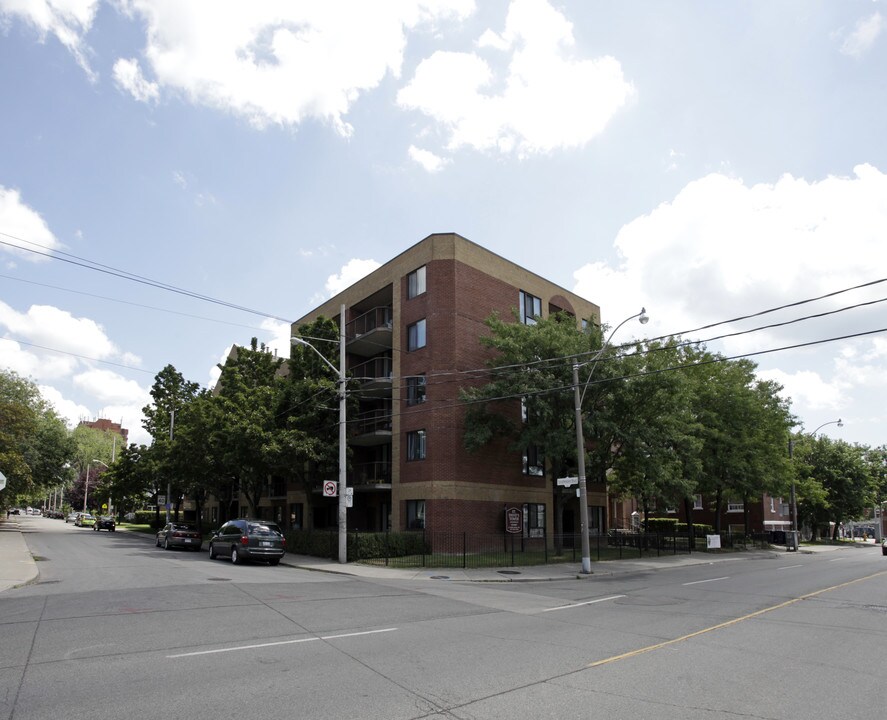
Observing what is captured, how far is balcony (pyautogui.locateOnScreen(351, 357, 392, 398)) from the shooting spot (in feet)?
109

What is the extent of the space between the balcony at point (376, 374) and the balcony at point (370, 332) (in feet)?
3.68

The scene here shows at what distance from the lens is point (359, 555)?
84.0 feet

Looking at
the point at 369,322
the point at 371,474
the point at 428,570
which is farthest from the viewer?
the point at 369,322

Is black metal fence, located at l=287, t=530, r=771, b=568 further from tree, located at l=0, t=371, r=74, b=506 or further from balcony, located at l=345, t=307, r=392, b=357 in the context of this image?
tree, located at l=0, t=371, r=74, b=506

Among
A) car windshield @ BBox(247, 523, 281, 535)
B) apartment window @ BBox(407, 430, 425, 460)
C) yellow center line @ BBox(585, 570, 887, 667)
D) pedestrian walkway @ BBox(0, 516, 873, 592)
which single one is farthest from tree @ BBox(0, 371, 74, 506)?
yellow center line @ BBox(585, 570, 887, 667)

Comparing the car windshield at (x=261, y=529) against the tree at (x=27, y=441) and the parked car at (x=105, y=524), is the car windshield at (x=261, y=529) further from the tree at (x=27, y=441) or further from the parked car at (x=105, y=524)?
the parked car at (x=105, y=524)

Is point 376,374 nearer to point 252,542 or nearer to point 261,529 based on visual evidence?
point 261,529

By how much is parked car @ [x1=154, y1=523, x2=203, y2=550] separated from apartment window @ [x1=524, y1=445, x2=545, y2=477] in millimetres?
17962

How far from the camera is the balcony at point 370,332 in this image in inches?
1335

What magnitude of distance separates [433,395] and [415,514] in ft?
18.4

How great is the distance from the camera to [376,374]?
34.1 m

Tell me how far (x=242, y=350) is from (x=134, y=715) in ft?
110

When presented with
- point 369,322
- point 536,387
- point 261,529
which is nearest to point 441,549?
point 261,529

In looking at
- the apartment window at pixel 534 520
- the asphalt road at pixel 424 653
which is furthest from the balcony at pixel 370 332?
the asphalt road at pixel 424 653
